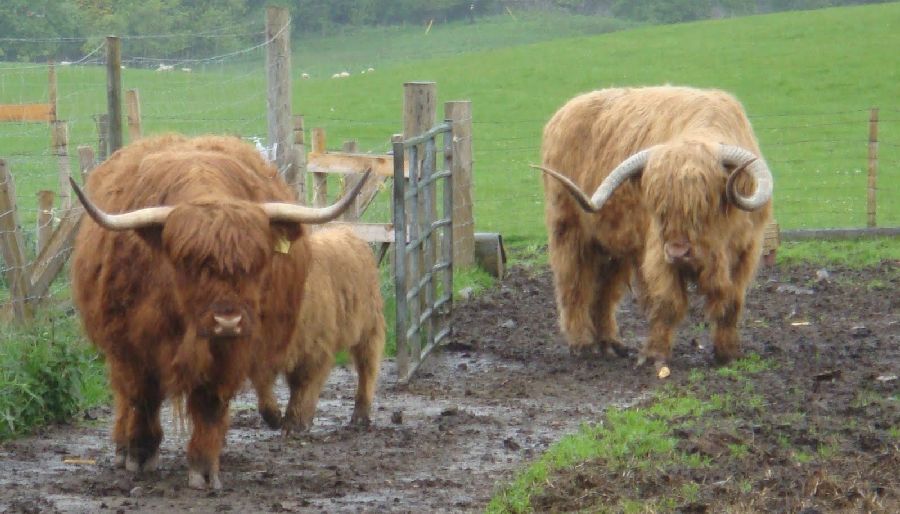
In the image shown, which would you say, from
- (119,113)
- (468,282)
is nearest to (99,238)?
(119,113)

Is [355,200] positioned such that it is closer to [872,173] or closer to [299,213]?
[299,213]

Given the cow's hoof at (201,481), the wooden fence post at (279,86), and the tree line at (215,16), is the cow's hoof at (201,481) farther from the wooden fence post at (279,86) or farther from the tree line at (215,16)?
the tree line at (215,16)

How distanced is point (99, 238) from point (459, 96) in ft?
106

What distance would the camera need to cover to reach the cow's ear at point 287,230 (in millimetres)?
5926

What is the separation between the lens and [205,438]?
5977 mm

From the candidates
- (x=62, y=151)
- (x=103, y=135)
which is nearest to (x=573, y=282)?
(x=103, y=135)

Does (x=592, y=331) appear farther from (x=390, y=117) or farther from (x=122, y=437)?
(x=390, y=117)

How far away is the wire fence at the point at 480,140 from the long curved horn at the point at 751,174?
17.4 ft

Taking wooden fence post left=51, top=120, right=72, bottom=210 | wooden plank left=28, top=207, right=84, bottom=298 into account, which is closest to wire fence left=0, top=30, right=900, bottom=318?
wooden fence post left=51, top=120, right=72, bottom=210

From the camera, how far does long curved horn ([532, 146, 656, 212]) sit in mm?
9367

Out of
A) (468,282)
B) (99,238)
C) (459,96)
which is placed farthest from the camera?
(459,96)

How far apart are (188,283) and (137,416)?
39.4 inches

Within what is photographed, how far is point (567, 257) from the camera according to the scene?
10.4m

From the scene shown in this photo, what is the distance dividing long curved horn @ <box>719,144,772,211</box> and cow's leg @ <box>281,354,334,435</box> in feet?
9.62
